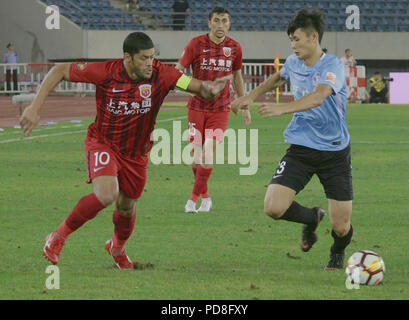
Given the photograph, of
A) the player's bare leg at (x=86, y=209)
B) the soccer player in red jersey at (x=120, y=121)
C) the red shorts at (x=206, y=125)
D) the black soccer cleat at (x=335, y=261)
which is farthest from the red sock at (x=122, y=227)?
the red shorts at (x=206, y=125)

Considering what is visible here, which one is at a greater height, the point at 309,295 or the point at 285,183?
the point at 285,183

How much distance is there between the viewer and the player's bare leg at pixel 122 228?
7023mm

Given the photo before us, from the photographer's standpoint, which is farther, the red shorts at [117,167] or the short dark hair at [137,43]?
the red shorts at [117,167]

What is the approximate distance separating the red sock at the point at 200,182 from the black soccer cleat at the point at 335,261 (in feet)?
11.1

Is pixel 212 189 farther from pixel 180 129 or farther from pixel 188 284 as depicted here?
pixel 180 129

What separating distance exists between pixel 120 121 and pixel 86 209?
728mm

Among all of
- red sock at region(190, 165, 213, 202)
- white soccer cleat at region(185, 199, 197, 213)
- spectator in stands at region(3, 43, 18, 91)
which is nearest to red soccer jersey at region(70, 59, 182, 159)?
white soccer cleat at region(185, 199, 197, 213)

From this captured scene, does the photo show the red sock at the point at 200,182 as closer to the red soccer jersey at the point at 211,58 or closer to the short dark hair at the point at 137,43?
the red soccer jersey at the point at 211,58

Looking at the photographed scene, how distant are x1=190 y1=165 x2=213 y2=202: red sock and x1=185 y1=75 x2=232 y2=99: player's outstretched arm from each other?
363 cm

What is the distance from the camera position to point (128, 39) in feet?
21.8

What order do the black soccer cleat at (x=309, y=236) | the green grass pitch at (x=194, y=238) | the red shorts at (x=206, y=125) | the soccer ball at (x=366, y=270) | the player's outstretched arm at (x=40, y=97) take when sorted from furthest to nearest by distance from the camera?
the red shorts at (x=206, y=125)
the black soccer cleat at (x=309, y=236)
the player's outstretched arm at (x=40, y=97)
the soccer ball at (x=366, y=270)
the green grass pitch at (x=194, y=238)

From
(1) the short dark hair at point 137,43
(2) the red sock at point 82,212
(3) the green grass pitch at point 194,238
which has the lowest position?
(3) the green grass pitch at point 194,238
